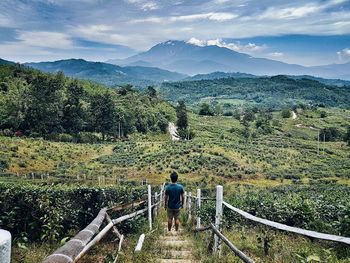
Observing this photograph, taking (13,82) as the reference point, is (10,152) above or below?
below

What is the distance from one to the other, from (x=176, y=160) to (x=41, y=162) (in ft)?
77.7

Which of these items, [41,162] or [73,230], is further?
[41,162]

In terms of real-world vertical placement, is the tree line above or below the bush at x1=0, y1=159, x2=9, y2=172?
above

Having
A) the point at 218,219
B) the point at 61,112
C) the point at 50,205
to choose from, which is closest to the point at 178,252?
the point at 218,219

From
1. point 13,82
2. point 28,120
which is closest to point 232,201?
point 28,120

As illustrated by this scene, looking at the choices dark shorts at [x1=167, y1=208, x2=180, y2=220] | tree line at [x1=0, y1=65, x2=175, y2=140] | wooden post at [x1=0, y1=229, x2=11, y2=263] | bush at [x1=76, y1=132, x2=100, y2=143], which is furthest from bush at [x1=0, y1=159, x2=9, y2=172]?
wooden post at [x1=0, y1=229, x2=11, y2=263]

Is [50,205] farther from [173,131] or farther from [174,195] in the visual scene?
[173,131]

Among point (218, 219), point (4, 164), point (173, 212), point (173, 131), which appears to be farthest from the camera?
point (173, 131)

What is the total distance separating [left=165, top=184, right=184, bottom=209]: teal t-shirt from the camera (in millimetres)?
11797

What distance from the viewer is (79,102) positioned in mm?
101250

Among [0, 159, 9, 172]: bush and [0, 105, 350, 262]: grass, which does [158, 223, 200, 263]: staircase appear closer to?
[0, 105, 350, 262]: grass

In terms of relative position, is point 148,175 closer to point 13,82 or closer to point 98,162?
point 98,162

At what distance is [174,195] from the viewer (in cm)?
1180

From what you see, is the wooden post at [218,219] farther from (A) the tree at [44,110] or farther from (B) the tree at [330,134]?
(B) the tree at [330,134]
